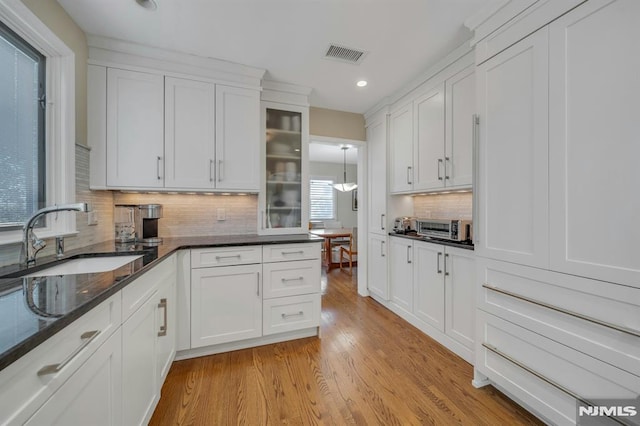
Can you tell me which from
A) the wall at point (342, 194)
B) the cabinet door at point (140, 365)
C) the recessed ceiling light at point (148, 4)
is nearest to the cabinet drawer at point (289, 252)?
the cabinet door at point (140, 365)

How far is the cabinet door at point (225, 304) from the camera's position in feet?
6.70

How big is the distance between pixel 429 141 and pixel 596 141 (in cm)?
138

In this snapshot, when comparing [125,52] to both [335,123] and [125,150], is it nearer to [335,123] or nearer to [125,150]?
[125,150]

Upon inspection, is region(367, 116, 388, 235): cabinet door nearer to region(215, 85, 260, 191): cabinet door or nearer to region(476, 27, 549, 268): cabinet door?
region(476, 27, 549, 268): cabinet door

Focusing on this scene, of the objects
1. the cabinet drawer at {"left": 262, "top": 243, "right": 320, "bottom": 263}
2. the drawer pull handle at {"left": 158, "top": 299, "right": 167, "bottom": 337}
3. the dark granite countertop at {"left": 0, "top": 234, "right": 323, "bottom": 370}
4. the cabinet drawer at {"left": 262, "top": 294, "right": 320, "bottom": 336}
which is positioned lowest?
A: the cabinet drawer at {"left": 262, "top": 294, "right": 320, "bottom": 336}

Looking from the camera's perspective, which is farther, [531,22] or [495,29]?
[495,29]

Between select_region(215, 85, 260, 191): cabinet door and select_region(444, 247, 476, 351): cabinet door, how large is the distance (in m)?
1.88

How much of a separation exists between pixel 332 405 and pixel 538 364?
47.0 inches

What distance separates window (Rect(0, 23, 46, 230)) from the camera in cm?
137

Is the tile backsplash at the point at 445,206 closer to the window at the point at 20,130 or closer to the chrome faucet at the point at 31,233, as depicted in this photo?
the chrome faucet at the point at 31,233

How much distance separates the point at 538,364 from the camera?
55.9 inches

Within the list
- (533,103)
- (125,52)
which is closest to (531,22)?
(533,103)

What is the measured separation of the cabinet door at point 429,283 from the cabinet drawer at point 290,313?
1.03 metres

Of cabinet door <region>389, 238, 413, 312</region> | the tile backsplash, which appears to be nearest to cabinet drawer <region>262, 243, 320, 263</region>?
cabinet door <region>389, 238, 413, 312</region>
